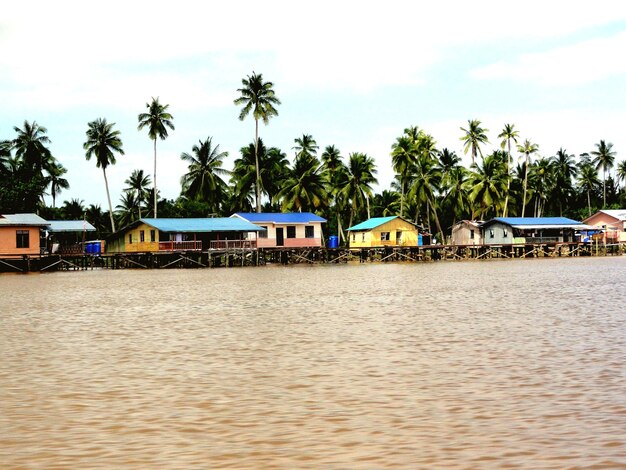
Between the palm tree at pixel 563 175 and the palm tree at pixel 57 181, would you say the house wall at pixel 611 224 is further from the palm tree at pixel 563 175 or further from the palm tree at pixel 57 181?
the palm tree at pixel 57 181

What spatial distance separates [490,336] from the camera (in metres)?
17.4

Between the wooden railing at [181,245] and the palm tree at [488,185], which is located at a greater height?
the palm tree at [488,185]

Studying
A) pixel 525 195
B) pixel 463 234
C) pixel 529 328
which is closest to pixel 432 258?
pixel 463 234

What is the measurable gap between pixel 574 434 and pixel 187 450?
14.2ft

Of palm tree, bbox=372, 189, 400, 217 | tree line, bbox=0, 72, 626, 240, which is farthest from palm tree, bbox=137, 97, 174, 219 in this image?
palm tree, bbox=372, 189, 400, 217

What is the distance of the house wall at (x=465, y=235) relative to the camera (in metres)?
92.0

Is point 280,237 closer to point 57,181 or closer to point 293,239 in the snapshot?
point 293,239

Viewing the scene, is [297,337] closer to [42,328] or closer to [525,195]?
[42,328]

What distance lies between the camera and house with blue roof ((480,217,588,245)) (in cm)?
8400

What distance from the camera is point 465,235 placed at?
94.9 m

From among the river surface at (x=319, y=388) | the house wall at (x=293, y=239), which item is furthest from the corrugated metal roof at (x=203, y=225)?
the river surface at (x=319, y=388)

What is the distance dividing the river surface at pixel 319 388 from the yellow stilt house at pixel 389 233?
55.8 meters

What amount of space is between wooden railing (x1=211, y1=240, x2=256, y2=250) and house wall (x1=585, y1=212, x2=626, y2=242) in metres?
45.3

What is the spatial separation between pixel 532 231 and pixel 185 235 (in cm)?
3944
